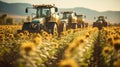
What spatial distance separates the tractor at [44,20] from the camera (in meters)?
7.44

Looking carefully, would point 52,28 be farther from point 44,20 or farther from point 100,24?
point 100,24

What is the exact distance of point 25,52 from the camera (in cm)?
236

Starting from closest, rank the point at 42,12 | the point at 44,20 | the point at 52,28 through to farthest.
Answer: the point at 52,28, the point at 44,20, the point at 42,12

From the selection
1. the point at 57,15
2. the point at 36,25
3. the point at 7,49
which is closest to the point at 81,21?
the point at 57,15

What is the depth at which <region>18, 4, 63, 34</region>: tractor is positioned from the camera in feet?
24.4

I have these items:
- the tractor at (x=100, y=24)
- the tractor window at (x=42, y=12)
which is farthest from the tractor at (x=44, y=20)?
the tractor at (x=100, y=24)

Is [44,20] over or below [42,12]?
below

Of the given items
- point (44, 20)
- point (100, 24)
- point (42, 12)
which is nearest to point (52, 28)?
point (44, 20)

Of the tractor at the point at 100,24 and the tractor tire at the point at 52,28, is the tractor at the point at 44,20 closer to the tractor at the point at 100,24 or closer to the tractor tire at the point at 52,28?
the tractor tire at the point at 52,28

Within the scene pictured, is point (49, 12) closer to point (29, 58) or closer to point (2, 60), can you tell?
point (2, 60)

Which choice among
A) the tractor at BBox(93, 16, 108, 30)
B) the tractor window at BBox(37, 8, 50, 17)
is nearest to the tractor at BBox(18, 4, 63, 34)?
the tractor window at BBox(37, 8, 50, 17)

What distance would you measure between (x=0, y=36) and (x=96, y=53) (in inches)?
83.0

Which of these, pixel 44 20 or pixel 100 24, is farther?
pixel 100 24

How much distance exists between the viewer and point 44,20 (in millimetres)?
7941
